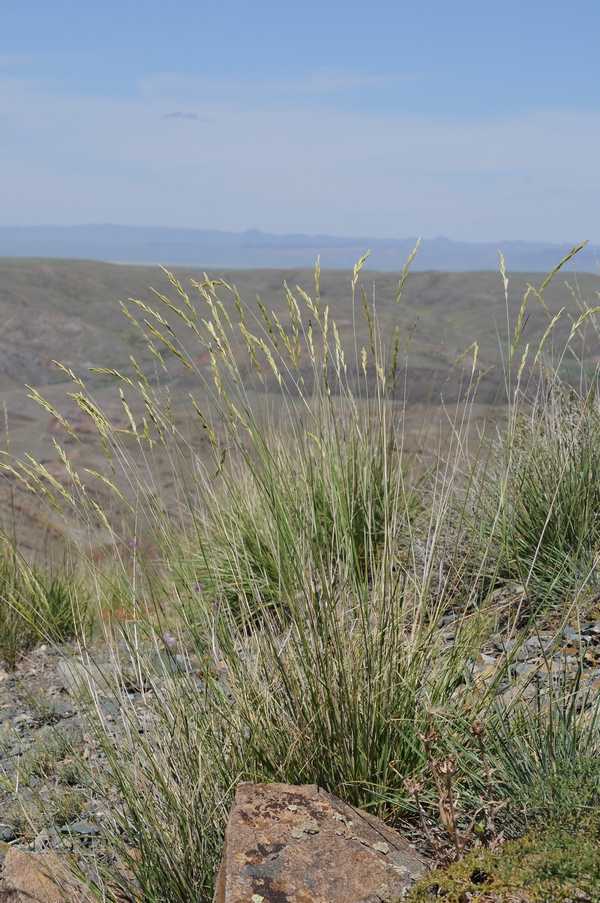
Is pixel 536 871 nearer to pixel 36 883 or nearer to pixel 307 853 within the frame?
pixel 307 853

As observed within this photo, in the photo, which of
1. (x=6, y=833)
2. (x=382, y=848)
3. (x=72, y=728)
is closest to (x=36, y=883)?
(x=6, y=833)

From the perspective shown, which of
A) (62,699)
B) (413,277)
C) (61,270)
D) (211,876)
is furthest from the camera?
(413,277)

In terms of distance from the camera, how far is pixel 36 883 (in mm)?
1942

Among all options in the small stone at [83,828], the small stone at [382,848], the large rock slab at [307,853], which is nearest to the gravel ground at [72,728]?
the small stone at [83,828]

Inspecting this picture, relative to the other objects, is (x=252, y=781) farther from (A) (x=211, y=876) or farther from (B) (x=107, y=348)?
(B) (x=107, y=348)

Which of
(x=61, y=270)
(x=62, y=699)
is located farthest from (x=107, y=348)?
(x=62, y=699)

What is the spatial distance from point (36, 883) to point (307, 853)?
785mm

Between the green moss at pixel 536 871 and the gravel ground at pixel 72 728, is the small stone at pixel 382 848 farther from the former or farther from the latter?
the gravel ground at pixel 72 728

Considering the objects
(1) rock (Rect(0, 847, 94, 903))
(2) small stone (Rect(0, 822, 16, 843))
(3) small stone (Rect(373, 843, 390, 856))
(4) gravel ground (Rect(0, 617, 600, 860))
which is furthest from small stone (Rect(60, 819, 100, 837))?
(3) small stone (Rect(373, 843, 390, 856))

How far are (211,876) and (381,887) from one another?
0.51 meters

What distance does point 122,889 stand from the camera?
192 centimetres

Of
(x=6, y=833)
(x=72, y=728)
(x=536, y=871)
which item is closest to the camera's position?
(x=536, y=871)

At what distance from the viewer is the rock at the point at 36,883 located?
1.86 metres

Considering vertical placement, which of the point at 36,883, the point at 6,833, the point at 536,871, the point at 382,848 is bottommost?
the point at 6,833
